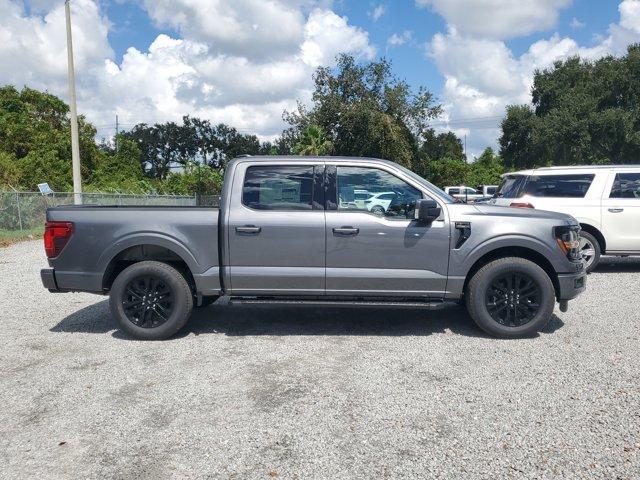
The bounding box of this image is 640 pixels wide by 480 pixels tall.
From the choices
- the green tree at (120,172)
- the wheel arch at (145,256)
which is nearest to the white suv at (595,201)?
the wheel arch at (145,256)

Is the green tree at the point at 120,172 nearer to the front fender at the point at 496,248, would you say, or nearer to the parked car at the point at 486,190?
the parked car at the point at 486,190

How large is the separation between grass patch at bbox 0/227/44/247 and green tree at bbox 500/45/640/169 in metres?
27.8

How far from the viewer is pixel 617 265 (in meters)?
10.9

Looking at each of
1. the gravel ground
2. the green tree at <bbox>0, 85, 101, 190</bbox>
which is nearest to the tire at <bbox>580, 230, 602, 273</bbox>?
the gravel ground

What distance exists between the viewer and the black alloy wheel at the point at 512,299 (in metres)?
5.71

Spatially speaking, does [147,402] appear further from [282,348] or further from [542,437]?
[542,437]

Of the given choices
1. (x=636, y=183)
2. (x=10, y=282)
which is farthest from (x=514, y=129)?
(x=10, y=282)

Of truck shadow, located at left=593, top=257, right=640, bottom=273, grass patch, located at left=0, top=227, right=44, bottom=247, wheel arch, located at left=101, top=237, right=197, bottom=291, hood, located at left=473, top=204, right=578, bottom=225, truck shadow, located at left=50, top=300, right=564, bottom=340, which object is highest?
hood, located at left=473, top=204, right=578, bottom=225

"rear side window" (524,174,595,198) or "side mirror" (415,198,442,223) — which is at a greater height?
"rear side window" (524,174,595,198)

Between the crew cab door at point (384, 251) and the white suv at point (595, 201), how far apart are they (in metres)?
4.51

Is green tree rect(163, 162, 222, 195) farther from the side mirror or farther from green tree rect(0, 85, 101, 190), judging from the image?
the side mirror

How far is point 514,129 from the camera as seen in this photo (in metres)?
36.0

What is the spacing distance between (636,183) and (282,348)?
754 cm

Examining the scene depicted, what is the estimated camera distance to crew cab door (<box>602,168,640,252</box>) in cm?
952
